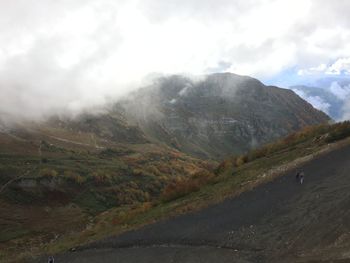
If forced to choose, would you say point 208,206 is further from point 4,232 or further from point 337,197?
point 4,232

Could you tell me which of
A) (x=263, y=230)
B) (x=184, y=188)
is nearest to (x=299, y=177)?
(x=263, y=230)

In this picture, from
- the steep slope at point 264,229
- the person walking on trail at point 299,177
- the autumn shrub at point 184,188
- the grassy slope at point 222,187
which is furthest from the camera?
the autumn shrub at point 184,188

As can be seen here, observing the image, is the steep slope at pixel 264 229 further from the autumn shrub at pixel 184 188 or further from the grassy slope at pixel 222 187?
the autumn shrub at pixel 184 188

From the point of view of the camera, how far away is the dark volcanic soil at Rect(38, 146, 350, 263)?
33.7 meters

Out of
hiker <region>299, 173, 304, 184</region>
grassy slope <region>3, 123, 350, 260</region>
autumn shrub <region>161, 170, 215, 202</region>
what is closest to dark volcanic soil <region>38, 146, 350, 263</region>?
hiker <region>299, 173, 304, 184</region>

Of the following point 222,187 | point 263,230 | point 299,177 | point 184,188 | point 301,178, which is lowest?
point 263,230

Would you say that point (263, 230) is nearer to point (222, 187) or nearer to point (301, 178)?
point (301, 178)

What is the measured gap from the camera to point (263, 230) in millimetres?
38062

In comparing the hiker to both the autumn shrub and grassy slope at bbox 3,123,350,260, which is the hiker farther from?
the autumn shrub

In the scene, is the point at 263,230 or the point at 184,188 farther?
the point at 184,188

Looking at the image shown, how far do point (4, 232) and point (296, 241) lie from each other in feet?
418

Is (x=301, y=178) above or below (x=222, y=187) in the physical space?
below

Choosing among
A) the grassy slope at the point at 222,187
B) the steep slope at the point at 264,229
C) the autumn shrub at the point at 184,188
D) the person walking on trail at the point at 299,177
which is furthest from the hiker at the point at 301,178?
the autumn shrub at the point at 184,188

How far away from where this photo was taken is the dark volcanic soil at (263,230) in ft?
111
